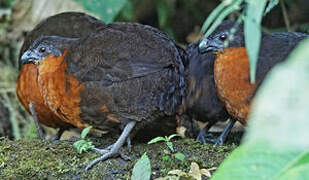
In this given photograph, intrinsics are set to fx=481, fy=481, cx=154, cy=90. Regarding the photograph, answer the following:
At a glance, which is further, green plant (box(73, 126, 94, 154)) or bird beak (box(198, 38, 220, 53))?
bird beak (box(198, 38, 220, 53))

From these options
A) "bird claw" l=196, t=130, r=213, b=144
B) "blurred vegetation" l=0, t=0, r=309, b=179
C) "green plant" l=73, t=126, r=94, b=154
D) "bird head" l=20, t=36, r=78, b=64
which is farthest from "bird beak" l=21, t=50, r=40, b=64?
"bird claw" l=196, t=130, r=213, b=144

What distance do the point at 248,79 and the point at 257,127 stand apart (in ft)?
7.26

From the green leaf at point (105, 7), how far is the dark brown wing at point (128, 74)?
1603 mm

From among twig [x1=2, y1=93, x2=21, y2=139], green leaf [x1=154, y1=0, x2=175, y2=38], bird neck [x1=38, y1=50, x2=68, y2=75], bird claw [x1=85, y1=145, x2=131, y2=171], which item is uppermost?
green leaf [x1=154, y1=0, x2=175, y2=38]

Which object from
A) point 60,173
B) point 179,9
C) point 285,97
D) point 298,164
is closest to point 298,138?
point 285,97

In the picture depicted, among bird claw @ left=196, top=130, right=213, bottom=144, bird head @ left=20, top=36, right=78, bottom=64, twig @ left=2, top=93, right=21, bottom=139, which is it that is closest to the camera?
bird head @ left=20, top=36, right=78, bottom=64

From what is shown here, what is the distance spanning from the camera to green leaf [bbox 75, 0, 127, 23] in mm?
5060

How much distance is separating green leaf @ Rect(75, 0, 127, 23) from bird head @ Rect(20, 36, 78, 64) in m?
1.31

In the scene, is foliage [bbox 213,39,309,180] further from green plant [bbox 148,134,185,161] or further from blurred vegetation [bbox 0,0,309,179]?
blurred vegetation [bbox 0,0,309,179]

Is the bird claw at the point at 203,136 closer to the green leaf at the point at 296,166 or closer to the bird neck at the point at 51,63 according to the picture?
the bird neck at the point at 51,63

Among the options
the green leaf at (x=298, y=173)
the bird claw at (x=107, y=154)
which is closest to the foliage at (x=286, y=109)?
the green leaf at (x=298, y=173)

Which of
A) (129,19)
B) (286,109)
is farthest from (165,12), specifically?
(286,109)

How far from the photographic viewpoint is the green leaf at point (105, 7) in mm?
5060

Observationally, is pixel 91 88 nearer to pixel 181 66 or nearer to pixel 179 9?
pixel 181 66
